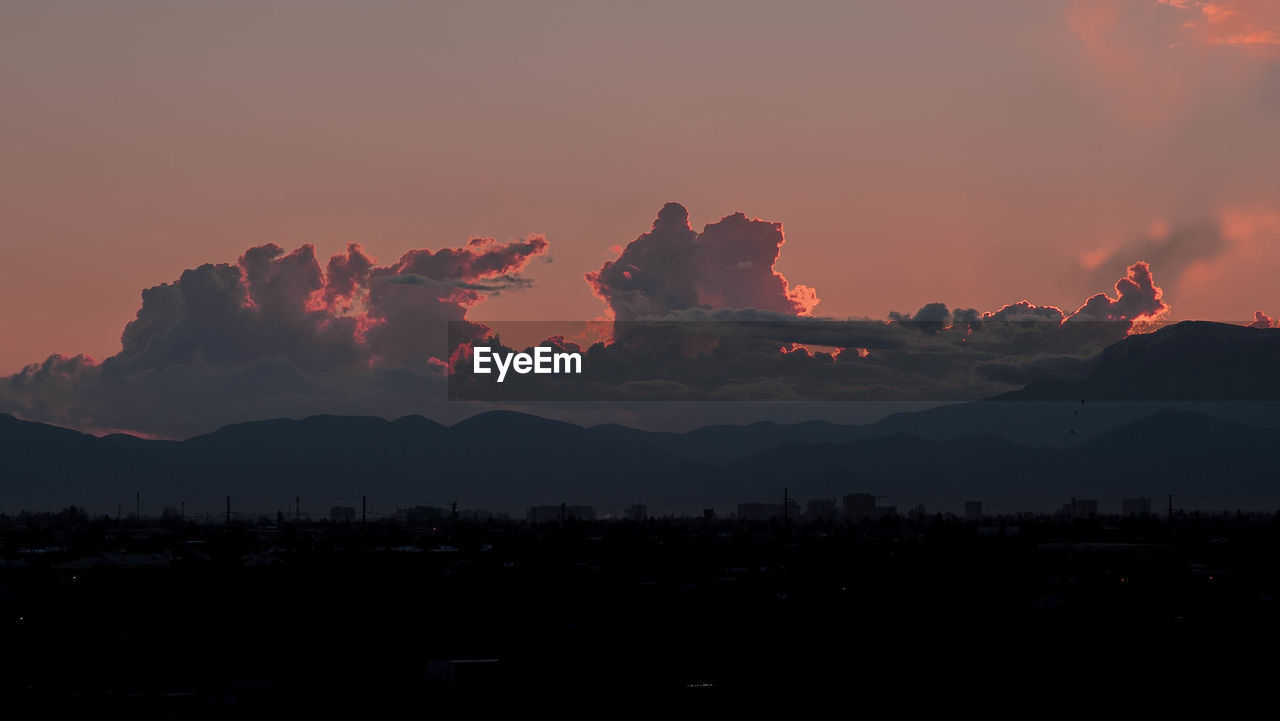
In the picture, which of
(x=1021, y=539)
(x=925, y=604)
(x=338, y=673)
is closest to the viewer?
(x=338, y=673)

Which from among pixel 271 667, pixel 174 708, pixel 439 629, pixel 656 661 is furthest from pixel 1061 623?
pixel 174 708

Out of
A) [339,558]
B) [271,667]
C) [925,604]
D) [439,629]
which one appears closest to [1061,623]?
[925,604]

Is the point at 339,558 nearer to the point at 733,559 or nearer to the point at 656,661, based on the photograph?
the point at 733,559

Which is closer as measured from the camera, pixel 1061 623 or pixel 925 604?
pixel 1061 623

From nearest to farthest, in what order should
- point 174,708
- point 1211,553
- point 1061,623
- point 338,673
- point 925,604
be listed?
point 174,708 < point 338,673 < point 1061,623 < point 925,604 < point 1211,553

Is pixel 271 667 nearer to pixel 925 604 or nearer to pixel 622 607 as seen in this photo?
pixel 622 607

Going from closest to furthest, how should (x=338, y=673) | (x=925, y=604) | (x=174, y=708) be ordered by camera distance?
(x=174, y=708), (x=338, y=673), (x=925, y=604)

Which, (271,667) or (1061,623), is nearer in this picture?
(271,667)
